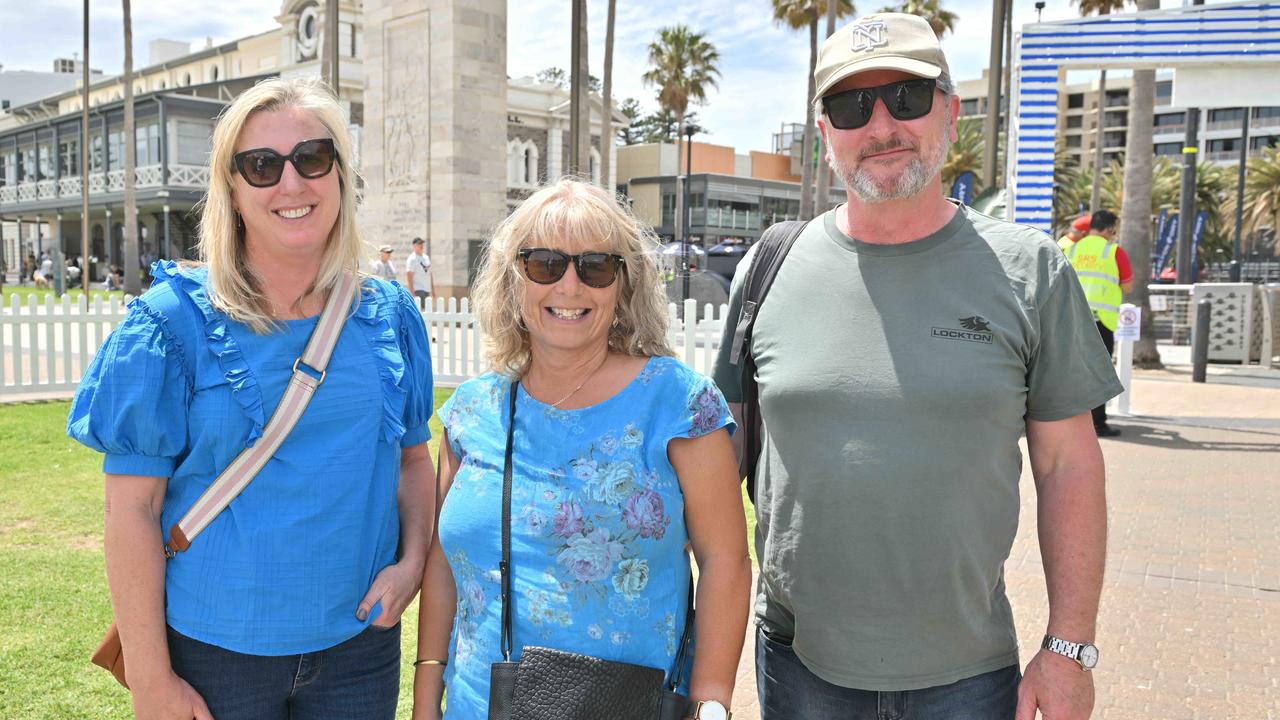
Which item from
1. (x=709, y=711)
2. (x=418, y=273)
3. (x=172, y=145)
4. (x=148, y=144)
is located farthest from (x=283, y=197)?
(x=148, y=144)

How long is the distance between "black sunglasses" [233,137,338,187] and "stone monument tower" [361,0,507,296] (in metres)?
18.3

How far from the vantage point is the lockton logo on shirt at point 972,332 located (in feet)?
6.45

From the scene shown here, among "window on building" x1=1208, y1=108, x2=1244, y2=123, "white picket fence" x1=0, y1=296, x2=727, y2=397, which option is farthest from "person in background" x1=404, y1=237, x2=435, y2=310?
"window on building" x1=1208, y1=108, x2=1244, y2=123

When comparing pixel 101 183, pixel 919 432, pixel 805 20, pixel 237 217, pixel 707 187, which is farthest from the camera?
pixel 707 187

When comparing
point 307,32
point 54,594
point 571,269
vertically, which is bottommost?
point 54,594

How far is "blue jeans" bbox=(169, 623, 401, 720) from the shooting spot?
2.03 m

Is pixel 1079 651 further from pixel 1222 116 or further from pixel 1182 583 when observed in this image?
pixel 1222 116

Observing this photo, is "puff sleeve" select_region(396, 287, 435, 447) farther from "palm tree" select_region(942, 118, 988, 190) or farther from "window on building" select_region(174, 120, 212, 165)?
"palm tree" select_region(942, 118, 988, 190)

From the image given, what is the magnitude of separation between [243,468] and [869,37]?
1.69m

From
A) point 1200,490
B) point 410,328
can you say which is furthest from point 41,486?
point 1200,490

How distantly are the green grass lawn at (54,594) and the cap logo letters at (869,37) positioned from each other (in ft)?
10.5

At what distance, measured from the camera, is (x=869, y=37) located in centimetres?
214

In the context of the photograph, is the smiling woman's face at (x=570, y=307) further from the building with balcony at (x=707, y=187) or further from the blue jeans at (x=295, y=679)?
the building with balcony at (x=707, y=187)

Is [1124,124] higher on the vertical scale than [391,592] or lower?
higher
